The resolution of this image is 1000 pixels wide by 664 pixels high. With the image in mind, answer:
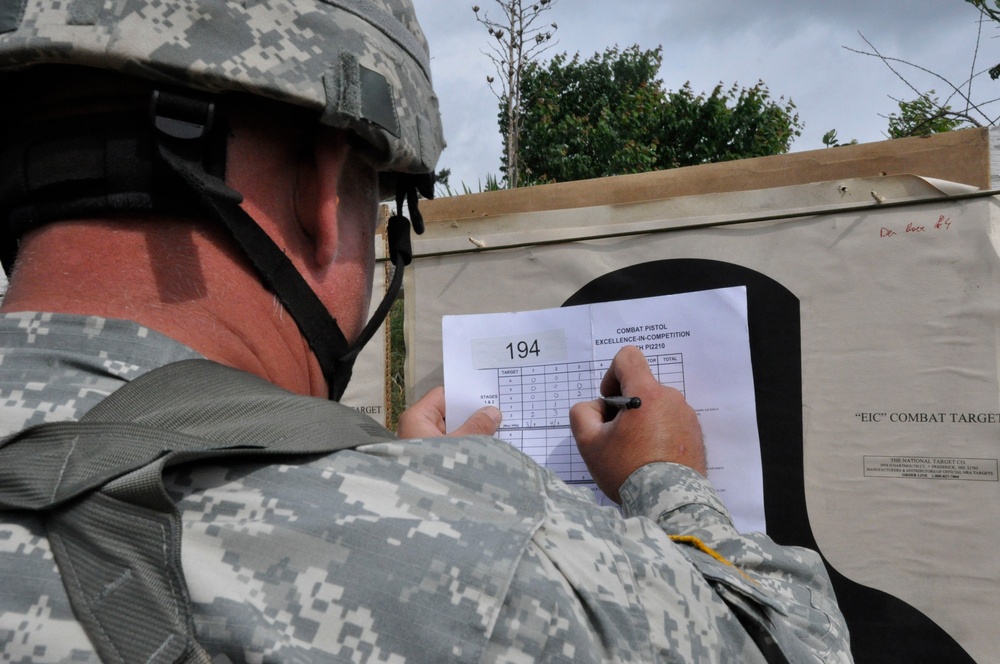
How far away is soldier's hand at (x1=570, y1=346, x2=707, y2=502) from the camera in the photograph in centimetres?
110

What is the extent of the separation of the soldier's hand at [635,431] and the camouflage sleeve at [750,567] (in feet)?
0.12

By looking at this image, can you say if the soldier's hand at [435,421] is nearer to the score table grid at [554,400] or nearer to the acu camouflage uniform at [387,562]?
the score table grid at [554,400]

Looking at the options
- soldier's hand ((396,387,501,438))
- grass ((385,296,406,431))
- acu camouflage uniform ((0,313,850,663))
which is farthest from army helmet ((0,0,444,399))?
grass ((385,296,406,431))

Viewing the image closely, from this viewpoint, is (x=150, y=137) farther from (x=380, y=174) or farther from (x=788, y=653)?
(x=788, y=653)

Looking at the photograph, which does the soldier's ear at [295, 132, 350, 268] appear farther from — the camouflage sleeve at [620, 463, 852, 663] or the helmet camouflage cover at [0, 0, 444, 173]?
the camouflage sleeve at [620, 463, 852, 663]

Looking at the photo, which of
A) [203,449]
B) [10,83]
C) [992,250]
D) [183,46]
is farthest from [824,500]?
[10,83]

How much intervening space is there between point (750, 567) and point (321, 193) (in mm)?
629

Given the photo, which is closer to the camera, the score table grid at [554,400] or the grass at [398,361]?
the score table grid at [554,400]

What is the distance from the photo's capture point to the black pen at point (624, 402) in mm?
1146

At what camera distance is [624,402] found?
1.16 metres

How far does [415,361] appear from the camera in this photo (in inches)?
60.2

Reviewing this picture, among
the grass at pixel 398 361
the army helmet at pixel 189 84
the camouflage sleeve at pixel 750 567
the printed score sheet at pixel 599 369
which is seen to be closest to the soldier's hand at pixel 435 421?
the printed score sheet at pixel 599 369

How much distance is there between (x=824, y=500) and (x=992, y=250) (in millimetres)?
425

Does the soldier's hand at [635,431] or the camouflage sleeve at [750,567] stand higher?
the soldier's hand at [635,431]
